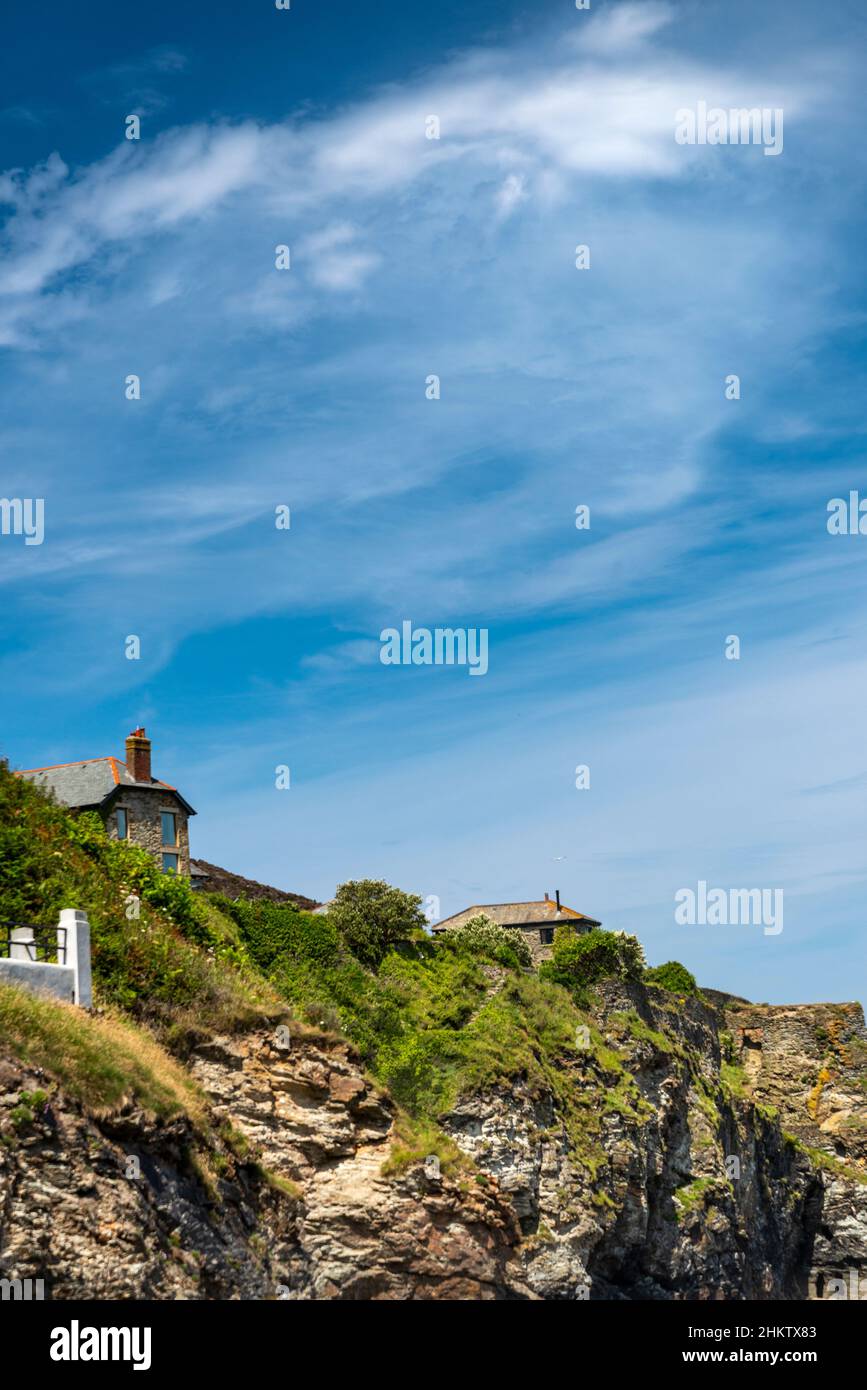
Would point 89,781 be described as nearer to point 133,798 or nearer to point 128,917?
point 133,798

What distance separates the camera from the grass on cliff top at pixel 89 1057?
24.2 meters

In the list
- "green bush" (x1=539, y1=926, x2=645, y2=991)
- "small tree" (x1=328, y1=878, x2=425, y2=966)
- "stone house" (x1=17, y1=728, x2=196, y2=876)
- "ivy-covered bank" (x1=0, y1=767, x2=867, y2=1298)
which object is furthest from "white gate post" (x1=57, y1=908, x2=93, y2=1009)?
"green bush" (x1=539, y1=926, x2=645, y2=991)

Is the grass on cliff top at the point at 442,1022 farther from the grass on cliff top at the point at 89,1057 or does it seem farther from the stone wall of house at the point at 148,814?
the stone wall of house at the point at 148,814

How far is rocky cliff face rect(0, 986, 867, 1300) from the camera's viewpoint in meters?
23.0

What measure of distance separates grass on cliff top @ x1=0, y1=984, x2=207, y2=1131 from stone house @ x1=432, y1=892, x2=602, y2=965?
61495 mm

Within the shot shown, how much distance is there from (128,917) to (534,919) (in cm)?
5920

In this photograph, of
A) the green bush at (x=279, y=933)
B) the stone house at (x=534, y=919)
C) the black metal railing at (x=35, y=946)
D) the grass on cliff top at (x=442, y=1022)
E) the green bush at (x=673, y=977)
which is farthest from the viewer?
the stone house at (x=534, y=919)

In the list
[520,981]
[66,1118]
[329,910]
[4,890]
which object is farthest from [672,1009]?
[66,1118]

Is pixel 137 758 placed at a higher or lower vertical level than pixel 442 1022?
higher

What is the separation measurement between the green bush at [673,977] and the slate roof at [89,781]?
89.2 ft

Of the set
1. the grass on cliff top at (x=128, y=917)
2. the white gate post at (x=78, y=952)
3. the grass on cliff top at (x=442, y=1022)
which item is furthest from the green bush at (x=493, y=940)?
the white gate post at (x=78, y=952)

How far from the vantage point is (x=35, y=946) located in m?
27.4

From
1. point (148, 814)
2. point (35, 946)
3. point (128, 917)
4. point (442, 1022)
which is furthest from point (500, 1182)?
point (148, 814)

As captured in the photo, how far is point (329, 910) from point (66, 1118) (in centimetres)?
3065
